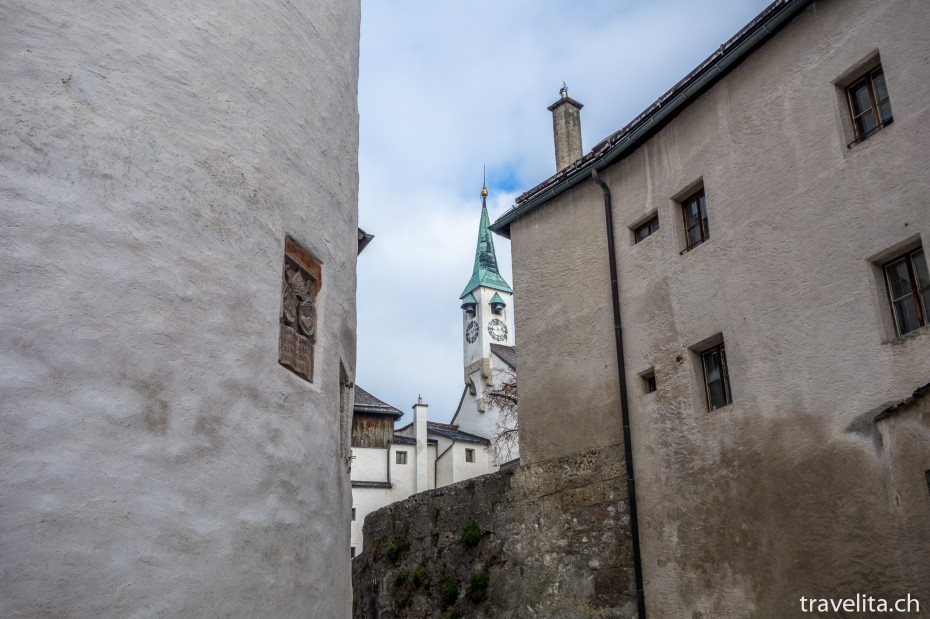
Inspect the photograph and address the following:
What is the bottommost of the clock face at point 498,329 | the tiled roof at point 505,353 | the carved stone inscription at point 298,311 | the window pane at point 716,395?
the carved stone inscription at point 298,311

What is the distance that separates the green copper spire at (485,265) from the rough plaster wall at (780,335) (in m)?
45.6

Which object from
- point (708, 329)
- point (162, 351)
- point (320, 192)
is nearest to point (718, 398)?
point (708, 329)

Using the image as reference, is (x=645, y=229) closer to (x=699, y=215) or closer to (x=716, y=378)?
(x=699, y=215)

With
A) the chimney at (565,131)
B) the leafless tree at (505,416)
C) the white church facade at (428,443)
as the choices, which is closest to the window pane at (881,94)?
the chimney at (565,131)

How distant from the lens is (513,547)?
39.6 feet

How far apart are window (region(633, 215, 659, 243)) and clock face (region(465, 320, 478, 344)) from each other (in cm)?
4176

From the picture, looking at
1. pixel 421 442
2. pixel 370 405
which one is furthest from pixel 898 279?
pixel 421 442

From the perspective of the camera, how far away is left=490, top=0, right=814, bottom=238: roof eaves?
9.69 metres

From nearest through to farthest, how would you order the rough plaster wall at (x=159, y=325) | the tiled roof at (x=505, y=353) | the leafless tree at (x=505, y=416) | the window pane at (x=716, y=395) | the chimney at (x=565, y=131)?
1. the rough plaster wall at (x=159, y=325)
2. the window pane at (x=716, y=395)
3. the chimney at (x=565, y=131)
4. the leafless tree at (x=505, y=416)
5. the tiled roof at (x=505, y=353)

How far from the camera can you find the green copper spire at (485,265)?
57.8 metres

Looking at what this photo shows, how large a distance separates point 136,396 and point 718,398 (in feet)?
23.8

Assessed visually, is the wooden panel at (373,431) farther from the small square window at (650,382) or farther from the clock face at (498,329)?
the small square window at (650,382)

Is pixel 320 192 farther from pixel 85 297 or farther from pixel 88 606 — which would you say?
pixel 88 606

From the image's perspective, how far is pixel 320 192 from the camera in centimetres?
598
